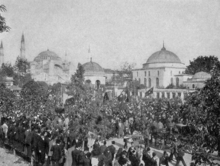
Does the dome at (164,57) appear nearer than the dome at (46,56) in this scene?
Yes

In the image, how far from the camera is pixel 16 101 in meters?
23.0

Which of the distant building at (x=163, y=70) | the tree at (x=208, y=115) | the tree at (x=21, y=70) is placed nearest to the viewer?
the tree at (x=208, y=115)

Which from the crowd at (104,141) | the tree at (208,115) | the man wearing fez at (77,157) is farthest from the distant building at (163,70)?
the tree at (208,115)

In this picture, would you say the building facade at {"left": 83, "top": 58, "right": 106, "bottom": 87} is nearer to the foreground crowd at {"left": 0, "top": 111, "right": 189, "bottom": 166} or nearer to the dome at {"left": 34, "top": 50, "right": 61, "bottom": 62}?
the dome at {"left": 34, "top": 50, "right": 61, "bottom": 62}

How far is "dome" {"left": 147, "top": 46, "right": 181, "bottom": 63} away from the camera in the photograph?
58334 mm

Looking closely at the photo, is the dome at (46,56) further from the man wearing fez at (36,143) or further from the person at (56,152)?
the person at (56,152)

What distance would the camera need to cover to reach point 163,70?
187ft

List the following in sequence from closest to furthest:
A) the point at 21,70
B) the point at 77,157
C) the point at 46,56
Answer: the point at 77,157 < the point at 21,70 < the point at 46,56

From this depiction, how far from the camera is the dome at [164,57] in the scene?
58334mm

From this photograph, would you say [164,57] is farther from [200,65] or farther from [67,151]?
[67,151]

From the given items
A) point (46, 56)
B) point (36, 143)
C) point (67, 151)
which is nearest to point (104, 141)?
point (67, 151)

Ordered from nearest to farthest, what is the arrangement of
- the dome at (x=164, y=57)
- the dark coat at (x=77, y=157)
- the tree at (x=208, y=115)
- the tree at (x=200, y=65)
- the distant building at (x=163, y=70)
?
the tree at (x=208, y=115) → the dark coat at (x=77, y=157) → the distant building at (x=163, y=70) → the dome at (x=164, y=57) → the tree at (x=200, y=65)

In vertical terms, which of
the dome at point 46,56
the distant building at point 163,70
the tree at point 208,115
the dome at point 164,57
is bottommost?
the tree at point 208,115

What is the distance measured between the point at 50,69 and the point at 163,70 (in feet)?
85.1
